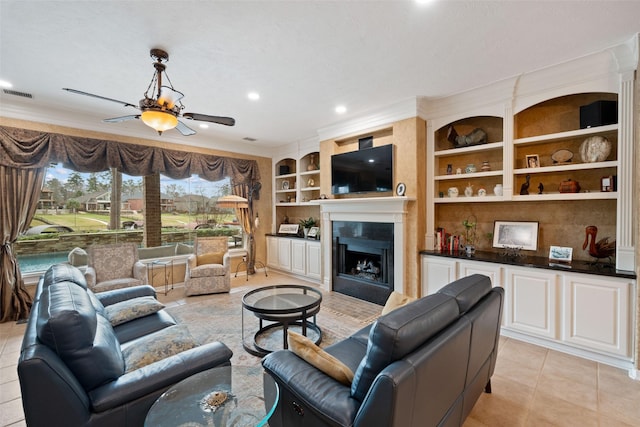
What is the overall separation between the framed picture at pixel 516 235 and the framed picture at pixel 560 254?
172mm

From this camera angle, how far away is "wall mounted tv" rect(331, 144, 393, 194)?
13.5 ft

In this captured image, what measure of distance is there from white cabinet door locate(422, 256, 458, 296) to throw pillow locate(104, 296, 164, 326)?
10.5ft

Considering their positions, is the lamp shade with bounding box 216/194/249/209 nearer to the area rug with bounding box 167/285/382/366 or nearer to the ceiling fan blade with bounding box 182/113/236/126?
the area rug with bounding box 167/285/382/366

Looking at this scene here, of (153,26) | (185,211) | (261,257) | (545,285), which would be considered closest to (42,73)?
(153,26)

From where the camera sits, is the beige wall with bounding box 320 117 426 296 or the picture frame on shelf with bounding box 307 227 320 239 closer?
the beige wall with bounding box 320 117 426 296

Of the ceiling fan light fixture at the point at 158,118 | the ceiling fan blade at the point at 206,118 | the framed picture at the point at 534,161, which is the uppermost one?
the ceiling fan blade at the point at 206,118

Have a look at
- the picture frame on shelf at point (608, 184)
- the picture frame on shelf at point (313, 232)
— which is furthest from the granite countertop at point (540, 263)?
the picture frame on shelf at point (313, 232)

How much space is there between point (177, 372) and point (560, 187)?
Result: 391cm

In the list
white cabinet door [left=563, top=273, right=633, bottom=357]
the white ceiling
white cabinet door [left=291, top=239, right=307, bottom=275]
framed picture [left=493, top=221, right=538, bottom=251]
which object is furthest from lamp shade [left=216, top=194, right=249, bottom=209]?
white cabinet door [left=563, top=273, right=633, bottom=357]

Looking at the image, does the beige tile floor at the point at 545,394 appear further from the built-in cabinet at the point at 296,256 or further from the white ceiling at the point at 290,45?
the built-in cabinet at the point at 296,256

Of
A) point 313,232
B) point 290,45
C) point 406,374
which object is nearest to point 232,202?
point 313,232

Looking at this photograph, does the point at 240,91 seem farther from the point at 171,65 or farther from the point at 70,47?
the point at 70,47

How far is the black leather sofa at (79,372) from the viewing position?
1146mm

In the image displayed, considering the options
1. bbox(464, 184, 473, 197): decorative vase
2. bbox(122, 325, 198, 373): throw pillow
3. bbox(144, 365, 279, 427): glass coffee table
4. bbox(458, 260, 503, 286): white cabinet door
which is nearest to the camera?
bbox(144, 365, 279, 427): glass coffee table
